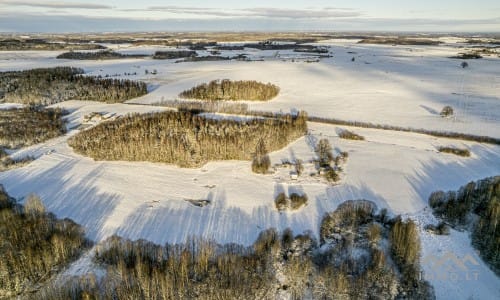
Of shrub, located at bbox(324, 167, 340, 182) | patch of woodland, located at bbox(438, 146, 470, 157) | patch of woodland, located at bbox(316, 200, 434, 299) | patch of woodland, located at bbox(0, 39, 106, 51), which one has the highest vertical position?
patch of woodland, located at bbox(0, 39, 106, 51)

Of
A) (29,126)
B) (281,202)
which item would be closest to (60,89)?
(29,126)

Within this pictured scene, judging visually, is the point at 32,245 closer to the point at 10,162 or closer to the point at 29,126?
the point at 10,162

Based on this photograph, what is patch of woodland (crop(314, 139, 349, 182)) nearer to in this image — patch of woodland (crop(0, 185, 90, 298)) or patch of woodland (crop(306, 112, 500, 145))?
patch of woodland (crop(306, 112, 500, 145))

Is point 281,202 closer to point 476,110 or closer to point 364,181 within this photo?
point 364,181

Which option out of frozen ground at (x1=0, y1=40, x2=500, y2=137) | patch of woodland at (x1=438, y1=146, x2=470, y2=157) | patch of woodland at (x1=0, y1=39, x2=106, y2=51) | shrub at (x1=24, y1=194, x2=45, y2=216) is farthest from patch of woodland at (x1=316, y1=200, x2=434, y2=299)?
patch of woodland at (x1=0, y1=39, x2=106, y2=51)

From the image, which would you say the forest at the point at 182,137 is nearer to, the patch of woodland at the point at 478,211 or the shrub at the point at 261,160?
the shrub at the point at 261,160

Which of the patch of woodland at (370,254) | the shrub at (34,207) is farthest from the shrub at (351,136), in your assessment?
the shrub at (34,207)

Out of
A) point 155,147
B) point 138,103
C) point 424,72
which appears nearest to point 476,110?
point 424,72
